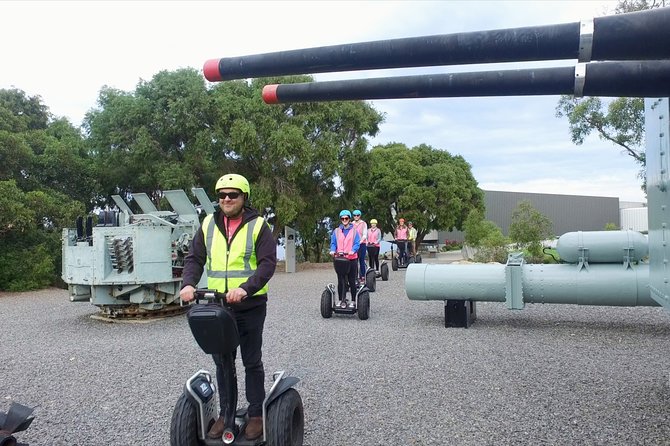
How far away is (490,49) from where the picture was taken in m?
1.97

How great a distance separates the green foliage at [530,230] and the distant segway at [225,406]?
16750 mm

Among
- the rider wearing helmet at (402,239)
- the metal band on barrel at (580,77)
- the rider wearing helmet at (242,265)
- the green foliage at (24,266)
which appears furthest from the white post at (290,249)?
the metal band on barrel at (580,77)

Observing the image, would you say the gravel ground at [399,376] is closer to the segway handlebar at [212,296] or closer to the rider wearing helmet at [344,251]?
the rider wearing helmet at [344,251]

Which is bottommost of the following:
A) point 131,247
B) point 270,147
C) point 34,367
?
point 34,367

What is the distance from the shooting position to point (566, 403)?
15.9 ft

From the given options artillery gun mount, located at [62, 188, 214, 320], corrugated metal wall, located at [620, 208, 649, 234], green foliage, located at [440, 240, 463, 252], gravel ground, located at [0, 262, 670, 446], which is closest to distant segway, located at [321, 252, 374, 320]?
gravel ground, located at [0, 262, 670, 446]

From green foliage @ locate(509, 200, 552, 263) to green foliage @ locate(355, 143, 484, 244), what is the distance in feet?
34.3

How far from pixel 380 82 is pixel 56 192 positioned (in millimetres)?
18012

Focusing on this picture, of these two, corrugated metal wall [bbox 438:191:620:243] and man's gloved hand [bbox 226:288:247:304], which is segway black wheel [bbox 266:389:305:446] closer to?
man's gloved hand [bbox 226:288:247:304]

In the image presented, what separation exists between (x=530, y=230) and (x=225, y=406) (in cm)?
1756

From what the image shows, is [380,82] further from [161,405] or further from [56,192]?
[56,192]

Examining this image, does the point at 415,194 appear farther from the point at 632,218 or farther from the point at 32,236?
the point at 632,218

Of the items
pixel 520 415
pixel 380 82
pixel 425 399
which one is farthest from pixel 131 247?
pixel 380 82

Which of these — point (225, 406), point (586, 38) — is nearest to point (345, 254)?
point (225, 406)
